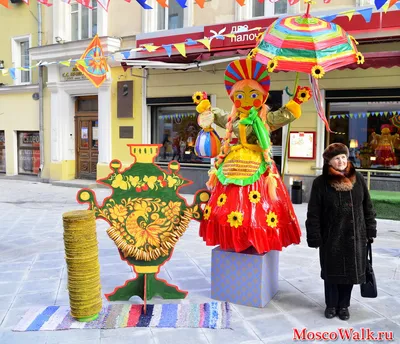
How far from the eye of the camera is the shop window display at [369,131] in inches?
366

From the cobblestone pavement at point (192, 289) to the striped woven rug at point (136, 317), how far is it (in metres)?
0.08

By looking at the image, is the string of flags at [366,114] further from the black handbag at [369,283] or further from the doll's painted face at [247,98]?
the black handbag at [369,283]

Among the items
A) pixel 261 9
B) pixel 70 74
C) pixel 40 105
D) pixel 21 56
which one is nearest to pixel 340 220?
pixel 261 9

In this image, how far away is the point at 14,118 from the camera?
14.5 metres

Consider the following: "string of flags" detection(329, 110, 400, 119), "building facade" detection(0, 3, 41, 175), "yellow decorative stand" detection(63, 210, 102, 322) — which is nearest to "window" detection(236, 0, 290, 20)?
"string of flags" detection(329, 110, 400, 119)

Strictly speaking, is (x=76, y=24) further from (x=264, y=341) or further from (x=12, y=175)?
(x=264, y=341)

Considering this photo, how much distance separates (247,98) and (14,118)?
12.6 m

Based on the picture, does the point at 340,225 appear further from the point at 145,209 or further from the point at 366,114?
the point at 366,114

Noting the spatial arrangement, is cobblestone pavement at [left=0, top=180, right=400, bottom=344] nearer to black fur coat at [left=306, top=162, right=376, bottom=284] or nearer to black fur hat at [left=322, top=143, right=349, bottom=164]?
black fur coat at [left=306, top=162, right=376, bottom=284]

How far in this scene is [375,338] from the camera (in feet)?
10.8

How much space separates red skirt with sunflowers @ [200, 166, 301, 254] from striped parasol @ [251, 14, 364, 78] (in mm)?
1010

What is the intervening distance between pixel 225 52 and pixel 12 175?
9244mm

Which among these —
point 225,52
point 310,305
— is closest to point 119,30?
point 225,52

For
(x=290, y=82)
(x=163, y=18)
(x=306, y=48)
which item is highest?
(x=163, y=18)
